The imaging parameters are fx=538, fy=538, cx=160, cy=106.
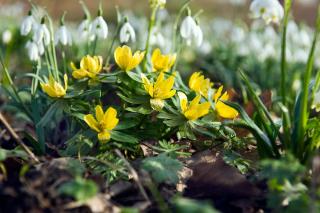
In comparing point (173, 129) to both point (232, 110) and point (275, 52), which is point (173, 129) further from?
point (275, 52)

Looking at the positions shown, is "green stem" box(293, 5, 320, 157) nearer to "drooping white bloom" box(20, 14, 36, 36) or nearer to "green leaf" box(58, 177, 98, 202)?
"green leaf" box(58, 177, 98, 202)

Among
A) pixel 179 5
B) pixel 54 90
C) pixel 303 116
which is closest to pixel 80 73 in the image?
pixel 54 90

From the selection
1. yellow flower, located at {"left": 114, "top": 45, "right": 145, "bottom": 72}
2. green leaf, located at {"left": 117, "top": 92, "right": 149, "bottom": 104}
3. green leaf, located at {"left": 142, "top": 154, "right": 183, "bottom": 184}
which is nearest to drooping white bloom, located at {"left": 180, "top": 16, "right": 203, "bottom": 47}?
yellow flower, located at {"left": 114, "top": 45, "right": 145, "bottom": 72}

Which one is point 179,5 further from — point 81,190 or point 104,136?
point 81,190

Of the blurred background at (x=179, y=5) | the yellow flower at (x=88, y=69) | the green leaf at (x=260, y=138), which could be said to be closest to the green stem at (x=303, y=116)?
the green leaf at (x=260, y=138)

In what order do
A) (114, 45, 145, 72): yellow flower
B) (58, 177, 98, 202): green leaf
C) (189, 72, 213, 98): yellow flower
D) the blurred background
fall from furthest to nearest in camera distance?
the blurred background < (189, 72, 213, 98): yellow flower < (114, 45, 145, 72): yellow flower < (58, 177, 98, 202): green leaf

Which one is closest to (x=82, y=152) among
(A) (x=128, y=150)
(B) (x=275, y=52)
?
(A) (x=128, y=150)
